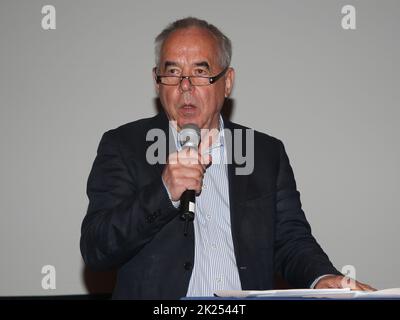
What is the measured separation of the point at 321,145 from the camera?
378 centimetres

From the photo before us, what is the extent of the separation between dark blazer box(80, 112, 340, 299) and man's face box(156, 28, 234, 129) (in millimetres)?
155

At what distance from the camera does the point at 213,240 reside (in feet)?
7.53

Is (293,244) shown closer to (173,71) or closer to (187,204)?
(187,204)

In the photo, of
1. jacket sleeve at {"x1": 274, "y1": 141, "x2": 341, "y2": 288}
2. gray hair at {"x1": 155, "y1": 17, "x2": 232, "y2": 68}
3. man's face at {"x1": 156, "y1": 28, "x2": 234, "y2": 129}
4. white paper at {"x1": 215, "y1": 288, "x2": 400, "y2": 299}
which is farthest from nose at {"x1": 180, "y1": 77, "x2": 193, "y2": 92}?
white paper at {"x1": 215, "y1": 288, "x2": 400, "y2": 299}

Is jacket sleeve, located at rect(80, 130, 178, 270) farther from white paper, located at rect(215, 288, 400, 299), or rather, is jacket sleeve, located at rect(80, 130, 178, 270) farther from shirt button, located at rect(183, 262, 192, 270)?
white paper, located at rect(215, 288, 400, 299)

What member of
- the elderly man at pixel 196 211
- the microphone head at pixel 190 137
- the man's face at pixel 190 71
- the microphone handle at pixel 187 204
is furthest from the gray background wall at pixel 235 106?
the microphone handle at pixel 187 204

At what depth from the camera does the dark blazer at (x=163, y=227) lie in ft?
6.47

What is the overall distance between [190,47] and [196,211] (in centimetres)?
66

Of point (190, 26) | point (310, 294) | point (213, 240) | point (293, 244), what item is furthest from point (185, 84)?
point (310, 294)

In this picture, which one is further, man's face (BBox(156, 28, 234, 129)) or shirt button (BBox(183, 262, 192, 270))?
man's face (BBox(156, 28, 234, 129))

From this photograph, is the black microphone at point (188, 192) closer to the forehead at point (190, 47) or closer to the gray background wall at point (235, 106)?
the forehead at point (190, 47)

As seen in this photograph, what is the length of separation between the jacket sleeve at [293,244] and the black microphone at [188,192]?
473 mm

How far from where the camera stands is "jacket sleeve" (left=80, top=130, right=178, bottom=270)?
1.93 meters

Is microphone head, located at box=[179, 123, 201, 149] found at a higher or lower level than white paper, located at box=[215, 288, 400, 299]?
higher
